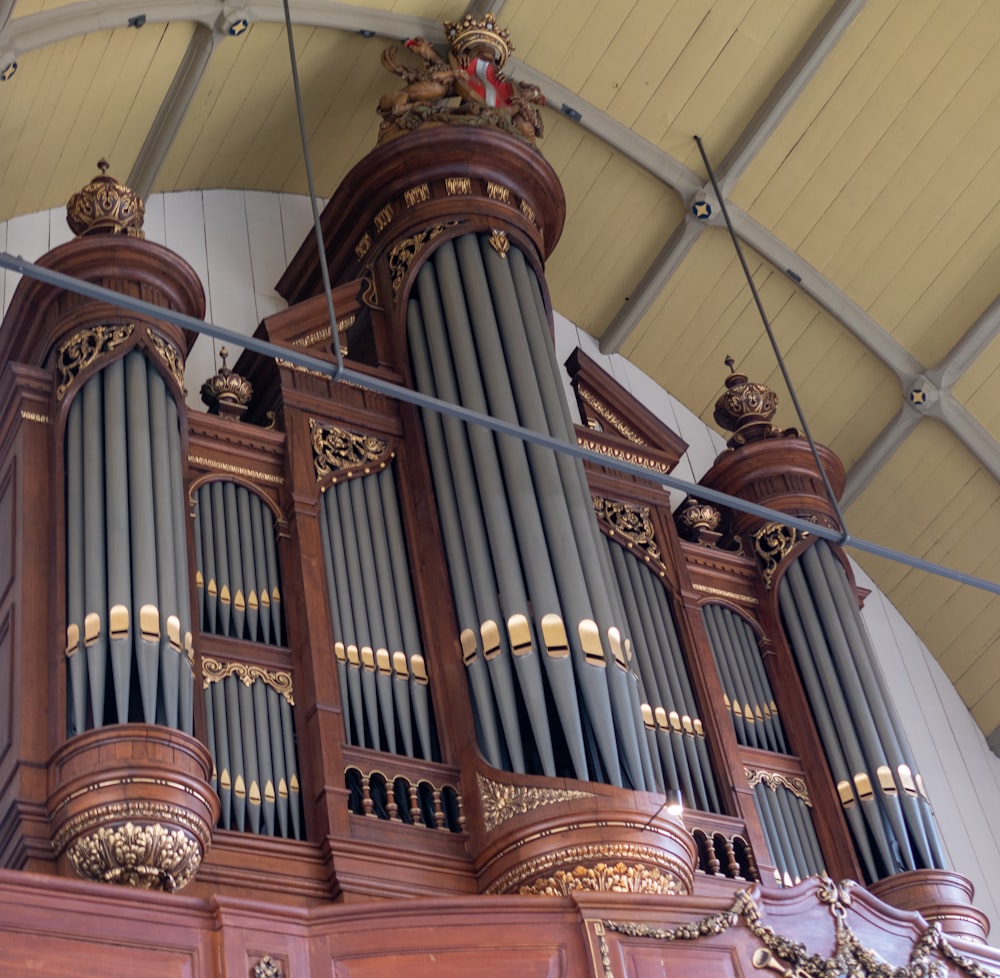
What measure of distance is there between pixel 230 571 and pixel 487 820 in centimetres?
163

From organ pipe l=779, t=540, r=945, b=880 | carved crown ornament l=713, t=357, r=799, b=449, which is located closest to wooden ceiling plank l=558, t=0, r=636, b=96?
carved crown ornament l=713, t=357, r=799, b=449

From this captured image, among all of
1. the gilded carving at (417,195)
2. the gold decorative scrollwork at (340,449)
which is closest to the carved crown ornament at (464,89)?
the gilded carving at (417,195)

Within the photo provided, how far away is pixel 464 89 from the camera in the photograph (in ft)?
31.9

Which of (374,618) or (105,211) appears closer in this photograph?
(374,618)

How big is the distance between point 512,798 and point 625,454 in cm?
295

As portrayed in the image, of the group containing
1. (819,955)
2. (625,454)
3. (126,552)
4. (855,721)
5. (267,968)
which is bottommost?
(267,968)

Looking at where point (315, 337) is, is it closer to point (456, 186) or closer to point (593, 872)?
point (456, 186)

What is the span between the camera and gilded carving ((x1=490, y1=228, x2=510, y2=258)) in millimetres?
9242

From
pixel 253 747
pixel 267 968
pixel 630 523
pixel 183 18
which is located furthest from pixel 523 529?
pixel 183 18

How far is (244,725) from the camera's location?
23.7ft

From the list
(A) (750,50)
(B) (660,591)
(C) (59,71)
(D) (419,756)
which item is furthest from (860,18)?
(D) (419,756)

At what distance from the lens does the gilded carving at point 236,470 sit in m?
8.12

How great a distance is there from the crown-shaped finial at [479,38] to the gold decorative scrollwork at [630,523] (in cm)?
259

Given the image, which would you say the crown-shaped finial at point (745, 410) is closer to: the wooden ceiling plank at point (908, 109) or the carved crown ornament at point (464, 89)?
the wooden ceiling plank at point (908, 109)
